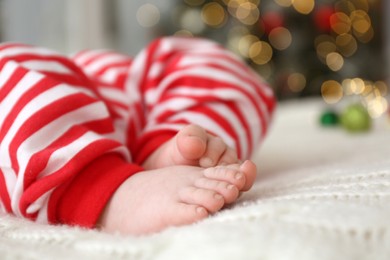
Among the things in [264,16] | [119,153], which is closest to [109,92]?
[119,153]

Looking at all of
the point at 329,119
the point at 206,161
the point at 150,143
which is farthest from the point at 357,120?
the point at 206,161

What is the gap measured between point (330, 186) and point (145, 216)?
6.8 inches

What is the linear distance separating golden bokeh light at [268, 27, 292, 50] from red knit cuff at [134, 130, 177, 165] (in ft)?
6.44

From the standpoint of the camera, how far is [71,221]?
52 cm

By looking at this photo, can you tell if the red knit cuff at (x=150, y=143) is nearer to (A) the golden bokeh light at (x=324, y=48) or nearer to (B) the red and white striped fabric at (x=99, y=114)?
(B) the red and white striped fabric at (x=99, y=114)

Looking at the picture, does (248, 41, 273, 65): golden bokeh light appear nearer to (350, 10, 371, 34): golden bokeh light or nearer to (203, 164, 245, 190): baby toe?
(350, 10, 371, 34): golden bokeh light

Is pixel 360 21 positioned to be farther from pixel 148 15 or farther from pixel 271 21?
pixel 148 15

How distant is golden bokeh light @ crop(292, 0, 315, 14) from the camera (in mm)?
2557

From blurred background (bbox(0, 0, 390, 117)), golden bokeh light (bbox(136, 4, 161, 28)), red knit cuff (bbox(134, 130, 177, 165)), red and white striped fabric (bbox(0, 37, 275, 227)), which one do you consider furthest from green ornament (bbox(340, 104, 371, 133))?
golden bokeh light (bbox(136, 4, 161, 28))

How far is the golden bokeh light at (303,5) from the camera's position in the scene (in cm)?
256

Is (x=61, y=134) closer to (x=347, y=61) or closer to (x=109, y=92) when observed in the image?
(x=109, y=92)

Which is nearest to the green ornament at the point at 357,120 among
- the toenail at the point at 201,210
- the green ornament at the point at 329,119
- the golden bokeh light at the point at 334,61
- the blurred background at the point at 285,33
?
the green ornament at the point at 329,119

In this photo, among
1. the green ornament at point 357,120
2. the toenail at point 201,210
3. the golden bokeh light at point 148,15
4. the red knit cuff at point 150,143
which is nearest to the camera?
the toenail at point 201,210

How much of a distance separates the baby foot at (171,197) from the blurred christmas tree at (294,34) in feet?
6.88
